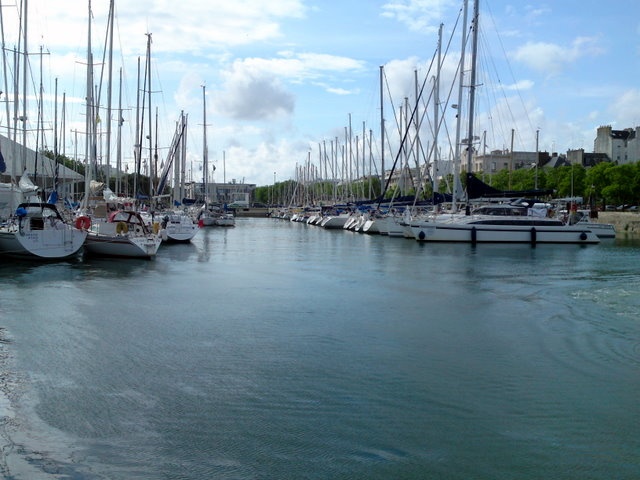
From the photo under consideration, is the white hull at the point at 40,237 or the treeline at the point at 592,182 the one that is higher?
the treeline at the point at 592,182

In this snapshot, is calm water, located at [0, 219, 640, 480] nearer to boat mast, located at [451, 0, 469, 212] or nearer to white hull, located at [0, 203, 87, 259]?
white hull, located at [0, 203, 87, 259]

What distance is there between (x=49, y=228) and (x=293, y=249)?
18.2 meters

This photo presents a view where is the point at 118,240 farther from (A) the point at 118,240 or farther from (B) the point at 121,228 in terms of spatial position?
(B) the point at 121,228

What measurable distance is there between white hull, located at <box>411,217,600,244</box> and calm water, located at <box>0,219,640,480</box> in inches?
948

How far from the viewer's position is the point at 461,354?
15281 millimetres

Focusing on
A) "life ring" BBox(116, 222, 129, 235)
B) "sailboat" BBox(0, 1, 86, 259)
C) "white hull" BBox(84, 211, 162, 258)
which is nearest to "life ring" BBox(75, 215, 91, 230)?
"sailboat" BBox(0, 1, 86, 259)

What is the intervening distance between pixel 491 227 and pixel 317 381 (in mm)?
40282

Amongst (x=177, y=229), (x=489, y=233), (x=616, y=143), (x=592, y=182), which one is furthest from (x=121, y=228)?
(x=616, y=143)

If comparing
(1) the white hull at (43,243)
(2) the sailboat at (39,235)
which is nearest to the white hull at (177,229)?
(2) the sailboat at (39,235)

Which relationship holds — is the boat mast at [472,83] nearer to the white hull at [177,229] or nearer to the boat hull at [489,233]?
the boat hull at [489,233]

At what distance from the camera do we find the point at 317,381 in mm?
12891

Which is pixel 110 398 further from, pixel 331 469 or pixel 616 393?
pixel 616 393

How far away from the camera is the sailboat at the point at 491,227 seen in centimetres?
5097

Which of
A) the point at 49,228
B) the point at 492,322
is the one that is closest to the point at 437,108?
the point at 49,228
